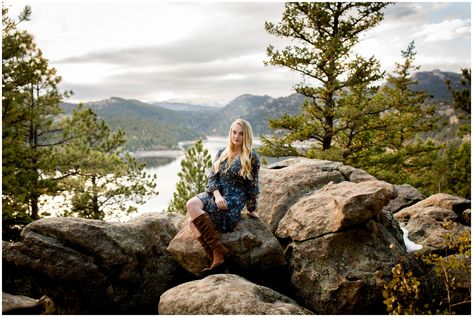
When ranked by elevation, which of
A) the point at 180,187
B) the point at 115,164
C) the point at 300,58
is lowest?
the point at 180,187

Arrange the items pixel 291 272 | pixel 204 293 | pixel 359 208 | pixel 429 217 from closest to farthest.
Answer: pixel 204 293 → pixel 359 208 → pixel 291 272 → pixel 429 217

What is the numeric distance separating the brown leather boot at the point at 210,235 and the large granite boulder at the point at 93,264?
1.62 metres

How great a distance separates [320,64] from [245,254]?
1182cm

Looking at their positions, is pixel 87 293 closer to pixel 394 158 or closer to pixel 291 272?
pixel 291 272

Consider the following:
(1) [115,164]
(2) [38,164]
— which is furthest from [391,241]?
(1) [115,164]

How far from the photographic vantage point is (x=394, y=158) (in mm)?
18625

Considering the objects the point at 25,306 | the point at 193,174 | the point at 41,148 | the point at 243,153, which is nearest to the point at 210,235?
the point at 243,153

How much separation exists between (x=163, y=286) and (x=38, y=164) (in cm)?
1182

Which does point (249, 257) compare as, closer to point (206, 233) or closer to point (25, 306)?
point (206, 233)

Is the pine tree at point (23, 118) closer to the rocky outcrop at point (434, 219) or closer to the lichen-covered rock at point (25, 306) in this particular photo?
the lichen-covered rock at point (25, 306)

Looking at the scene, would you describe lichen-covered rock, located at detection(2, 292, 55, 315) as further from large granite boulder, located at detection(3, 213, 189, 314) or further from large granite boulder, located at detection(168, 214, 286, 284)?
large granite boulder, located at detection(168, 214, 286, 284)

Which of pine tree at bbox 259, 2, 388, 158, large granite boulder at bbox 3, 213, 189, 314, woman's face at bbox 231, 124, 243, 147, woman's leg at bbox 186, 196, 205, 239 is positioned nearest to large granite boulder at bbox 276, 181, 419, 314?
woman's leg at bbox 186, 196, 205, 239

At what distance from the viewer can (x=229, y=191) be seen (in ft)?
22.0

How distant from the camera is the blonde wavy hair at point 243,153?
6547 millimetres
